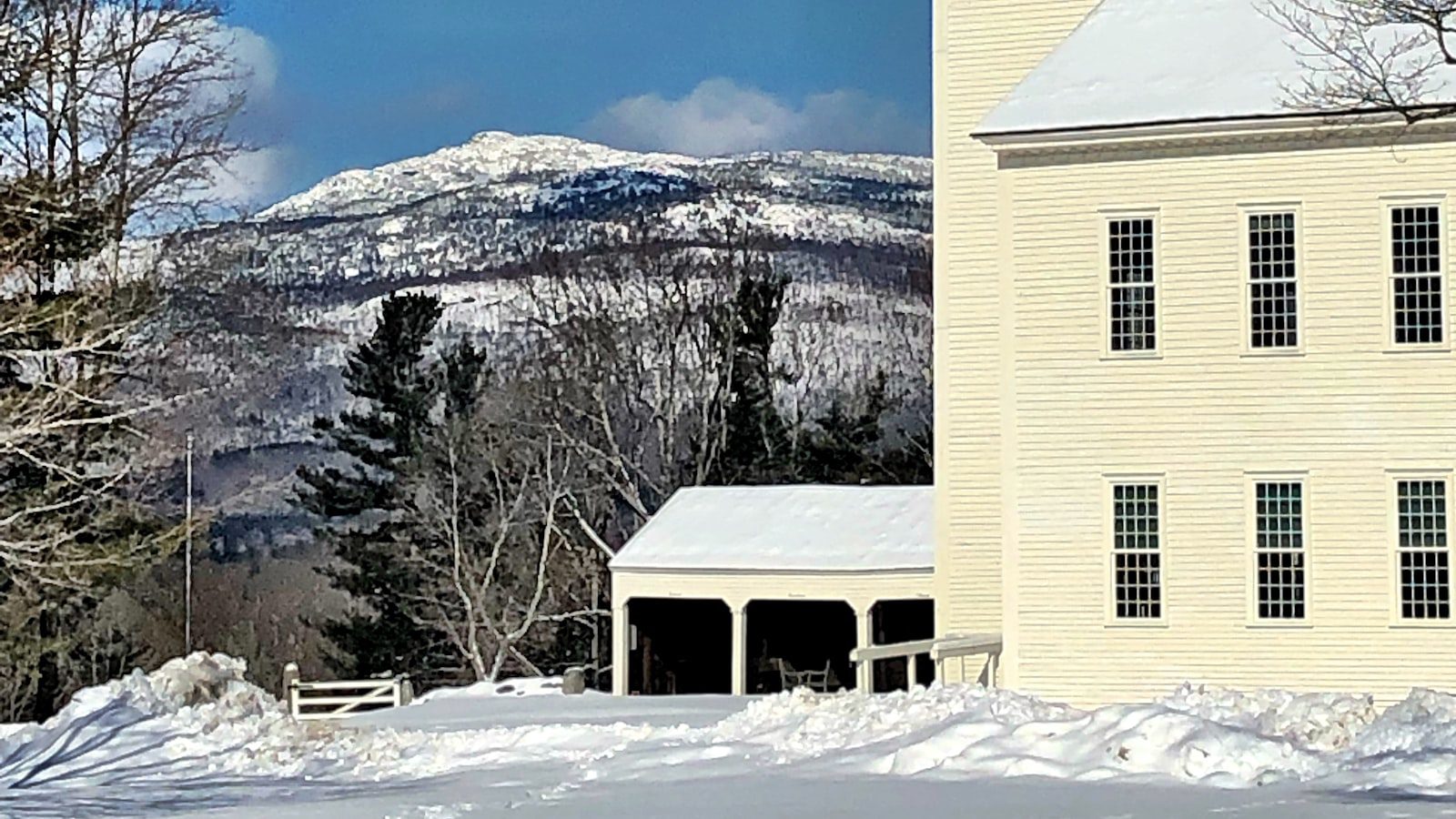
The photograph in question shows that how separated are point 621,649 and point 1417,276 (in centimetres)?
1527

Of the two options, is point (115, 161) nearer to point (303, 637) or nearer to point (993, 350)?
point (993, 350)

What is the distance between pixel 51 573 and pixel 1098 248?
13.3m

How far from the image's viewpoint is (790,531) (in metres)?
34.5

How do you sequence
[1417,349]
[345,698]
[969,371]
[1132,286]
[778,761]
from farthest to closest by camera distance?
[345,698]
[969,371]
[1132,286]
[1417,349]
[778,761]

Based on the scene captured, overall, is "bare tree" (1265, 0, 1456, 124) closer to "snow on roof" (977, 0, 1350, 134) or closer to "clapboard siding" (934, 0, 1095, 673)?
"snow on roof" (977, 0, 1350, 134)

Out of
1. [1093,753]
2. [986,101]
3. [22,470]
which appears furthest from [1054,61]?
[22,470]

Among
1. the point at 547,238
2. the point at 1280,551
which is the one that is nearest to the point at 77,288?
the point at 1280,551

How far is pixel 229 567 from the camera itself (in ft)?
240

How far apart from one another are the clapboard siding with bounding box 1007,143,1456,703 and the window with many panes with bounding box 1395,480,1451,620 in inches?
7.0

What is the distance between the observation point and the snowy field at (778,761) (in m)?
16.7

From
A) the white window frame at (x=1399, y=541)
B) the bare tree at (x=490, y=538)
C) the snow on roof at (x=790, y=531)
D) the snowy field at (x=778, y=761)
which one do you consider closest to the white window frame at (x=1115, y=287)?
the white window frame at (x=1399, y=541)

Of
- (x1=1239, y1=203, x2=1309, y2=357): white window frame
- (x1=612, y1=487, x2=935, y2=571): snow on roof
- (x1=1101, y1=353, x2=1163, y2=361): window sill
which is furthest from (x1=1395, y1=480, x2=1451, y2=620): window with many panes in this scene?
(x1=612, y1=487, x2=935, y2=571): snow on roof

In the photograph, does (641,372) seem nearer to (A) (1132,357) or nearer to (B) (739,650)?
(B) (739,650)

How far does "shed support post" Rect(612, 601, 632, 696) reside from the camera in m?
34.1
